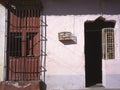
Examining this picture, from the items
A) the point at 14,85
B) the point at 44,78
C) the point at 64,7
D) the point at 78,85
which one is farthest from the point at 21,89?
the point at 64,7

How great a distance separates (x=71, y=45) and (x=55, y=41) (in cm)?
65

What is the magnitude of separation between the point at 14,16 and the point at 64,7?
2.01 metres

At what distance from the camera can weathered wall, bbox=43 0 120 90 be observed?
1258 centimetres

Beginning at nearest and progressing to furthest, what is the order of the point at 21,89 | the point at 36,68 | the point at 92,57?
1. the point at 21,89
2. the point at 36,68
3. the point at 92,57

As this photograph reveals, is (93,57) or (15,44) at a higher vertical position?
(15,44)

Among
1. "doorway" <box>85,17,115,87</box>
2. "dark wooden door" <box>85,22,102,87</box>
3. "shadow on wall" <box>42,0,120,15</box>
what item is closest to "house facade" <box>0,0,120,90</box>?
"shadow on wall" <box>42,0,120,15</box>

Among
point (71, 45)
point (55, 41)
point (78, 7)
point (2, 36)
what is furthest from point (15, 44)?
point (78, 7)

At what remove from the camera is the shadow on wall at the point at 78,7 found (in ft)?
41.6

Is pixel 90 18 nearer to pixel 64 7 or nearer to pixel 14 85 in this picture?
pixel 64 7

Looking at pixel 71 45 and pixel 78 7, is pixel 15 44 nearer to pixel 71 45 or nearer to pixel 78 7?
pixel 71 45

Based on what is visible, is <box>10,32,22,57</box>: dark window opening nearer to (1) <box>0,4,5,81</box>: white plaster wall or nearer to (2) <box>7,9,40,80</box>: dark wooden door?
(2) <box>7,9,40,80</box>: dark wooden door

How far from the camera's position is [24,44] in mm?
12727

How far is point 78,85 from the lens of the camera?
41.2ft

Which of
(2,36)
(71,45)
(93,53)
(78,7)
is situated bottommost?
(93,53)
